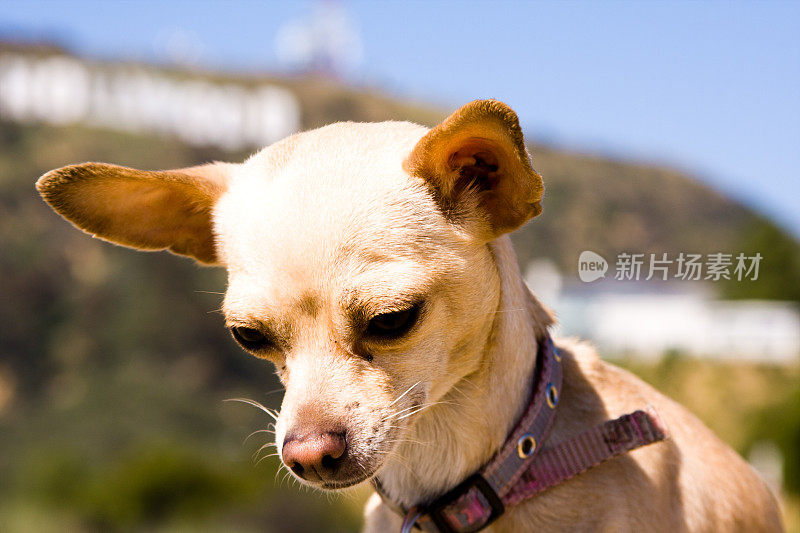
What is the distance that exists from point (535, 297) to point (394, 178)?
89cm

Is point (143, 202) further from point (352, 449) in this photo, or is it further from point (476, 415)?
point (476, 415)

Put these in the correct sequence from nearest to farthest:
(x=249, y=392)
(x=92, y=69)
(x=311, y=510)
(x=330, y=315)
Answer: (x=330, y=315) < (x=311, y=510) < (x=249, y=392) < (x=92, y=69)

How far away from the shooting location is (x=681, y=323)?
1282 inches

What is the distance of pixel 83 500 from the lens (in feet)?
73.9

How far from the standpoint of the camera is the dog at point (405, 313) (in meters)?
2.39

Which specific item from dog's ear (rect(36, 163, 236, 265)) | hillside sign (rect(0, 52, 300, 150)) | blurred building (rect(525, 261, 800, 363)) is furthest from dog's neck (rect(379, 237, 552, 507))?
hillside sign (rect(0, 52, 300, 150))

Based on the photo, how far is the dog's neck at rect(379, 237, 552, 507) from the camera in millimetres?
2686

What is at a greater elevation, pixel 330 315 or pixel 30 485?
pixel 330 315

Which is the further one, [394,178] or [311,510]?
[311,510]

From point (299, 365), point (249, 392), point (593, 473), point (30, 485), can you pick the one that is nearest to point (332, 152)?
point (299, 365)

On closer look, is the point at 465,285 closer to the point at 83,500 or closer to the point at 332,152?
the point at 332,152

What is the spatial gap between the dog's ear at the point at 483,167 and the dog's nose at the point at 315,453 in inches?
34.2

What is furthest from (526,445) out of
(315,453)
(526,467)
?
(315,453)

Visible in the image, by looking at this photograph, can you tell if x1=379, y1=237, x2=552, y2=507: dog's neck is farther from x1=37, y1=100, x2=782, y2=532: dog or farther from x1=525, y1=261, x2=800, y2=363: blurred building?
x1=525, y1=261, x2=800, y2=363: blurred building
